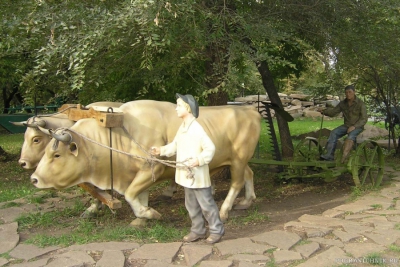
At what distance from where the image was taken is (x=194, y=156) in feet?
14.7

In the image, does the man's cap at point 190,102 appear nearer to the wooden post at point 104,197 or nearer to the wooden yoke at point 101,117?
the wooden yoke at point 101,117

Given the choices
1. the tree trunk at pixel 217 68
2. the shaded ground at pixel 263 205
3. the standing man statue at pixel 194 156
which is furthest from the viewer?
the tree trunk at pixel 217 68

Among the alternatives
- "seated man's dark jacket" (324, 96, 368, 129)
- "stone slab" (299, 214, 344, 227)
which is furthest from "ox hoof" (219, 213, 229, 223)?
"seated man's dark jacket" (324, 96, 368, 129)

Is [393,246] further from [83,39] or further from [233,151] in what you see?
[83,39]

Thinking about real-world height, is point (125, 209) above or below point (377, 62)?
below

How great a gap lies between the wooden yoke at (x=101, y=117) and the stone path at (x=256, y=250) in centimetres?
65

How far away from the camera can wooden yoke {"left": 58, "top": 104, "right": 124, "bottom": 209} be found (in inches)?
193

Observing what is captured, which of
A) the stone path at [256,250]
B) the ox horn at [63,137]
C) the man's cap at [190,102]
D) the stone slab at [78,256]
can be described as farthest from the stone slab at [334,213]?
the ox horn at [63,137]

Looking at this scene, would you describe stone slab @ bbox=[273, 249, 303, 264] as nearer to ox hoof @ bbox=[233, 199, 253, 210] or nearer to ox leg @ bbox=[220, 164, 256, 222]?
ox leg @ bbox=[220, 164, 256, 222]

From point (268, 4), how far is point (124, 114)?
400 cm

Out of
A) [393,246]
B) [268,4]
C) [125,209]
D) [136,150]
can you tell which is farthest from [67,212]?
[268,4]

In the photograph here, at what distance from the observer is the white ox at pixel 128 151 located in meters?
4.88

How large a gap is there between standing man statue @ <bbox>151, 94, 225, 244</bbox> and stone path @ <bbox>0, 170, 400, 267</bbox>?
33cm

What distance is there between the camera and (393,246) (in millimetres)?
4453
